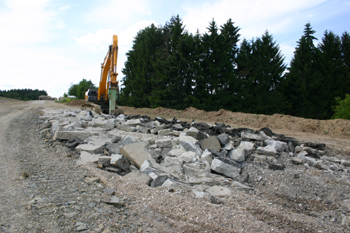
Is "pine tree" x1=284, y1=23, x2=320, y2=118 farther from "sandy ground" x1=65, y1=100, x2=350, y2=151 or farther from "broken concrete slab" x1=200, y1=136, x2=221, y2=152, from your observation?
"broken concrete slab" x1=200, y1=136, x2=221, y2=152

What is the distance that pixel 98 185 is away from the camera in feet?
11.9

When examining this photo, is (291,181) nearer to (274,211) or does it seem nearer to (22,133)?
(274,211)

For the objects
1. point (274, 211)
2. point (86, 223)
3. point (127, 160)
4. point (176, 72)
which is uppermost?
point (176, 72)

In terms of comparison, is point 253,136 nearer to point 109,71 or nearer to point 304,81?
point 109,71

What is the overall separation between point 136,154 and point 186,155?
3.82 feet

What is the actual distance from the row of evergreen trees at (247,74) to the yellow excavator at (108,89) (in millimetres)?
6552

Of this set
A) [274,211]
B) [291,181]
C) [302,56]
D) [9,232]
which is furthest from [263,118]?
[302,56]

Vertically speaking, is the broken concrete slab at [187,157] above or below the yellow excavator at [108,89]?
below

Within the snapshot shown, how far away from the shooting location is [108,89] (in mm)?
13758

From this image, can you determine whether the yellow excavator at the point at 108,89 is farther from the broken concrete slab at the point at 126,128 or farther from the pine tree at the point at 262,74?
the pine tree at the point at 262,74

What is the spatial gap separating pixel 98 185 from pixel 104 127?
4.02 meters

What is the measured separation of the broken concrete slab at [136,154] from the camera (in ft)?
15.3

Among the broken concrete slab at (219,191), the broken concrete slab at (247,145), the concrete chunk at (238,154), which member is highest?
the broken concrete slab at (247,145)

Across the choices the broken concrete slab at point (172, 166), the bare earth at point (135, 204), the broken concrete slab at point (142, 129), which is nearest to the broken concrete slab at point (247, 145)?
the bare earth at point (135, 204)
